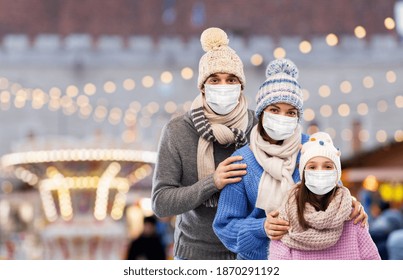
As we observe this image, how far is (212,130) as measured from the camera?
→ 2.13 m

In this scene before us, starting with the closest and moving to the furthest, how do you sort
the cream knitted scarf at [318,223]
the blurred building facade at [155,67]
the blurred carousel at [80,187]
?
the cream knitted scarf at [318,223], the blurred carousel at [80,187], the blurred building facade at [155,67]

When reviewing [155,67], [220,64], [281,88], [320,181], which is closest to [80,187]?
[220,64]

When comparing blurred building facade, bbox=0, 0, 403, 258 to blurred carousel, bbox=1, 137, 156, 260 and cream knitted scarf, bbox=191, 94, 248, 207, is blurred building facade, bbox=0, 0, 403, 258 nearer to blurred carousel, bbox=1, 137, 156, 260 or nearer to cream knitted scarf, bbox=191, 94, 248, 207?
blurred carousel, bbox=1, 137, 156, 260

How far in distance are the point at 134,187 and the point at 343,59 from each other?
5451 millimetres

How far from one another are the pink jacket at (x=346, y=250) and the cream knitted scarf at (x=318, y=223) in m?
0.02

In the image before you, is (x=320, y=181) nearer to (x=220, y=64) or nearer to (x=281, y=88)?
(x=281, y=88)

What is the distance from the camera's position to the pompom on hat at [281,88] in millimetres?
2035

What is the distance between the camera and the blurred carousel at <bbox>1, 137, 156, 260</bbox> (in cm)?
908

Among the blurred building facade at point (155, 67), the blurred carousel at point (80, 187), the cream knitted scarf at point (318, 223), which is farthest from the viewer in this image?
the blurred building facade at point (155, 67)

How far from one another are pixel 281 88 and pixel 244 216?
0.90 ft

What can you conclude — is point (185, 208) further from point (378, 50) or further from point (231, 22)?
point (231, 22)

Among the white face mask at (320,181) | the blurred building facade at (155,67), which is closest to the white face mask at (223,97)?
the white face mask at (320,181)

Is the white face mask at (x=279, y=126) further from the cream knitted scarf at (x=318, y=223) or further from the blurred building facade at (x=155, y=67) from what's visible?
the blurred building facade at (x=155, y=67)

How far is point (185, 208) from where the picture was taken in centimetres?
213
